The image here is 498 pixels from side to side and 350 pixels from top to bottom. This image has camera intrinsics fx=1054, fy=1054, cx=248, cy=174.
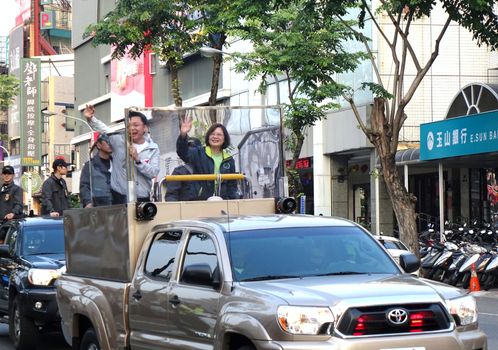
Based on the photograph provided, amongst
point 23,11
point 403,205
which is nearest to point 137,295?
point 403,205

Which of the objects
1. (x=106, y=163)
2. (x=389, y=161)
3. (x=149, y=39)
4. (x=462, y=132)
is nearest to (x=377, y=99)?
(x=389, y=161)

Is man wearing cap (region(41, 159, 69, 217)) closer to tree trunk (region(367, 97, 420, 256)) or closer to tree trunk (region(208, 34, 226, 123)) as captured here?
tree trunk (region(367, 97, 420, 256))

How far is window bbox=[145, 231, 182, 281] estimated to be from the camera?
8.91 meters

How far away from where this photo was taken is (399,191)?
78.0 ft

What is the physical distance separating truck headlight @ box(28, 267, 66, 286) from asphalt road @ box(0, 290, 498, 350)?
112 cm

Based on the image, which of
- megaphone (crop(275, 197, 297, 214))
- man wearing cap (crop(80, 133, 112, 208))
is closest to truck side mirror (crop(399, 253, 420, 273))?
megaphone (crop(275, 197, 297, 214))

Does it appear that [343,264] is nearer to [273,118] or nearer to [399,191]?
[273,118]

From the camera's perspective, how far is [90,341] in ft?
33.9

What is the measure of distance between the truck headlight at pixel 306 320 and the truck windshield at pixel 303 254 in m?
0.90

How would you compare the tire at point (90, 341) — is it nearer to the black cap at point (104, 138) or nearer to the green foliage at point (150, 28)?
the black cap at point (104, 138)

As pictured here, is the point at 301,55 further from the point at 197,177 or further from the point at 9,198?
the point at 197,177

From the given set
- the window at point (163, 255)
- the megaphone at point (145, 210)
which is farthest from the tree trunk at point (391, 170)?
the window at point (163, 255)

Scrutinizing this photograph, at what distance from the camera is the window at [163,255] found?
891cm

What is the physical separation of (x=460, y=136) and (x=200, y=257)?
19.5 m
